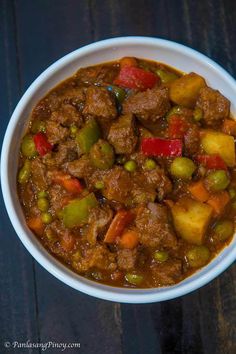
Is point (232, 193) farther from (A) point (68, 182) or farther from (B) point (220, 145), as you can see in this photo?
(A) point (68, 182)

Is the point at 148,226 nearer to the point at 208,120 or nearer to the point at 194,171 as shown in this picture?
the point at 194,171

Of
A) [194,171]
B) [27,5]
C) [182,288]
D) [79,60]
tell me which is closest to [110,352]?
[182,288]

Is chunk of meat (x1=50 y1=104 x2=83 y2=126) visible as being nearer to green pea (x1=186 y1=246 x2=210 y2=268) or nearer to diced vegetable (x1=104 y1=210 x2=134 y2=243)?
diced vegetable (x1=104 y1=210 x2=134 y2=243)

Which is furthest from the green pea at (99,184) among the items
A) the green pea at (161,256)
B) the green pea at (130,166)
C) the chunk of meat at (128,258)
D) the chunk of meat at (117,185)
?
the green pea at (161,256)

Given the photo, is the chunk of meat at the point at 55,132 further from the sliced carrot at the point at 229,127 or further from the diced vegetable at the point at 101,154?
the sliced carrot at the point at 229,127

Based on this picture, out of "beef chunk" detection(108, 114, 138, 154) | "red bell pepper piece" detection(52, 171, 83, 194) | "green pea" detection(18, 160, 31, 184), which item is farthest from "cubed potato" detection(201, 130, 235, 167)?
"green pea" detection(18, 160, 31, 184)

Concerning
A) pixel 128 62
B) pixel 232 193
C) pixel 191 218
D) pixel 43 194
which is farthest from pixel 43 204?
pixel 232 193
